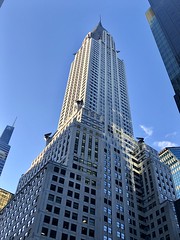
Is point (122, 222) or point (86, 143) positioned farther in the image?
point (86, 143)

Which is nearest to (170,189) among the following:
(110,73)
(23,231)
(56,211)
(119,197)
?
(119,197)

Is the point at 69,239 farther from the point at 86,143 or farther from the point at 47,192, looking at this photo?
the point at 86,143

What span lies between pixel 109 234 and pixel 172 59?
169ft

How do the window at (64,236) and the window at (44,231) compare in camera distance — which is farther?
the window at (64,236)

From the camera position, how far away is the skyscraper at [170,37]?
70.9m

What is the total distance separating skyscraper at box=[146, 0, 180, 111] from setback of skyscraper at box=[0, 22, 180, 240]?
134 ft

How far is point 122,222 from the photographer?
297 ft

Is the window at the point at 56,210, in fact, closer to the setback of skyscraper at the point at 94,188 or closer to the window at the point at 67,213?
the setback of skyscraper at the point at 94,188

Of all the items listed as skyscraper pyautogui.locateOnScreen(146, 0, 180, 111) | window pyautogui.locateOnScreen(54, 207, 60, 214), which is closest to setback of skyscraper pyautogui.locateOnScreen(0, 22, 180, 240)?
window pyautogui.locateOnScreen(54, 207, 60, 214)

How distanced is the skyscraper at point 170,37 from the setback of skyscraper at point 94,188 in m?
41.0

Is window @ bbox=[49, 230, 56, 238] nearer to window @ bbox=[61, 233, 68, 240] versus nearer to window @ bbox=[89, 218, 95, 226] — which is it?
window @ bbox=[61, 233, 68, 240]

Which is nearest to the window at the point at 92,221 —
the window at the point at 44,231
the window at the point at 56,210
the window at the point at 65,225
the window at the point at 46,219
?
the window at the point at 65,225

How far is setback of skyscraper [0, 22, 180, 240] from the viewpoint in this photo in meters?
79.2

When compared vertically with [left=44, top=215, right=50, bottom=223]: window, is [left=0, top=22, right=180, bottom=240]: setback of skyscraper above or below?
above
